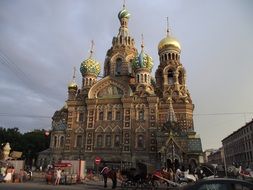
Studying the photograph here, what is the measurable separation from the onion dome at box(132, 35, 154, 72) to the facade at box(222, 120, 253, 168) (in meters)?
23.2

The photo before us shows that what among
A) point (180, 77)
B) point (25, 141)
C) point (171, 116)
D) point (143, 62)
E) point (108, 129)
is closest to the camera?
point (171, 116)

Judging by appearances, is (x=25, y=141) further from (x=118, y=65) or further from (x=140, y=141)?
(x=140, y=141)

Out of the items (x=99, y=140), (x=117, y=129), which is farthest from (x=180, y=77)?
(x=99, y=140)

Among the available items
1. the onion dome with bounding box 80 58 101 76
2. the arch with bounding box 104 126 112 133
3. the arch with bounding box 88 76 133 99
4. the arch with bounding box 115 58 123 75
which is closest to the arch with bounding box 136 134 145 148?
the arch with bounding box 104 126 112 133

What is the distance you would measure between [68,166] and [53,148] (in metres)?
19.8

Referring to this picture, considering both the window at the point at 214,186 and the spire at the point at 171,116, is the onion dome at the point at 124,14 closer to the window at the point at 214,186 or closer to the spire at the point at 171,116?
the spire at the point at 171,116

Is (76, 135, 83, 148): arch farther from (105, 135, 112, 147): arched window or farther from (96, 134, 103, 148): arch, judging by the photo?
(105, 135, 112, 147): arched window

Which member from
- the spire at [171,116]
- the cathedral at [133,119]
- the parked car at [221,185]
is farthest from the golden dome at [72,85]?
the parked car at [221,185]

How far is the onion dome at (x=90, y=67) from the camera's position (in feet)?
150

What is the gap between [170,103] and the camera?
39219 mm

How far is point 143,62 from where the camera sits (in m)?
43.2

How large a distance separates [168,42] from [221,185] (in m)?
41.1

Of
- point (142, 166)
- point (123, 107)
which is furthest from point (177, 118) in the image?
point (142, 166)

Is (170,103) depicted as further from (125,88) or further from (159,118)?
(125,88)
